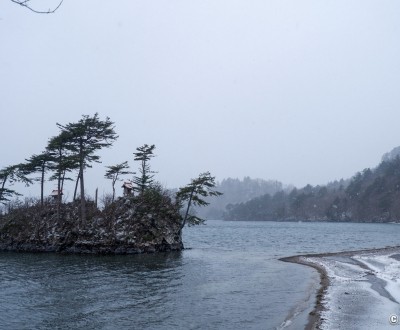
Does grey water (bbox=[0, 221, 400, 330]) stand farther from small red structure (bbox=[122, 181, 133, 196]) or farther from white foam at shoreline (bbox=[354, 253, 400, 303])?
small red structure (bbox=[122, 181, 133, 196])

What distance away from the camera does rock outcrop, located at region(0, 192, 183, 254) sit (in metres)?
45.5

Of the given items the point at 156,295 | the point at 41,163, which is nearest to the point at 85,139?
the point at 41,163

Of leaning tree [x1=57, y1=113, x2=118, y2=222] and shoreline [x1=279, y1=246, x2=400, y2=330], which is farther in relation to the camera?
leaning tree [x1=57, y1=113, x2=118, y2=222]

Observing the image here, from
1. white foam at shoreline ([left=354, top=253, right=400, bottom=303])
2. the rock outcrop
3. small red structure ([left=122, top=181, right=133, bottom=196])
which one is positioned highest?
small red structure ([left=122, top=181, right=133, bottom=196])

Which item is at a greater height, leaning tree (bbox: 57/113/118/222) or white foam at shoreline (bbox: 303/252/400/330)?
leaning tree (bbox: 57/113/118/222)

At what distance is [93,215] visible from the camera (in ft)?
165

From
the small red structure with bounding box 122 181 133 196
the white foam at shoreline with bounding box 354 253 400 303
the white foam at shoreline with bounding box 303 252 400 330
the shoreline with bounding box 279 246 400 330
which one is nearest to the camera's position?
the white foam at shoreline with bounding box 303 252 400 330

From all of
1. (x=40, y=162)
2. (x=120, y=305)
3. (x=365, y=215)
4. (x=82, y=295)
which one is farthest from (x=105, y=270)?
(x=365, y=215)

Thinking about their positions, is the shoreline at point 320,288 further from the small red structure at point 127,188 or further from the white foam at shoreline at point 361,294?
the small red structure at point 127,188

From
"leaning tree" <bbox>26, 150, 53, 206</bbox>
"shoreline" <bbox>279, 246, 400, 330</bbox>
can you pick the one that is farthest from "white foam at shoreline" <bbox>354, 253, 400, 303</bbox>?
"leaning tree" <bbox>26, 150, 53, 206</bbox>

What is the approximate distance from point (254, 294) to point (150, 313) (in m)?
6.87

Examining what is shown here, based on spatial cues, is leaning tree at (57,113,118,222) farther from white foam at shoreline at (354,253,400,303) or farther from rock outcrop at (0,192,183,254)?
white foam at shoreline at (354,253,400,303)

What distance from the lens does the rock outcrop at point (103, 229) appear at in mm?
45469

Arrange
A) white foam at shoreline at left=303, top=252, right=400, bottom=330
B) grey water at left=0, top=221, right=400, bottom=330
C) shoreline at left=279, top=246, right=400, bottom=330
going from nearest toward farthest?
white foam at shoreline at left=303, top=252, right=400, bottom=330 < shoreline at left=279, top=246, right=400, bottom=330 < grey water at left=0, top=221, right=400, bottom=330
